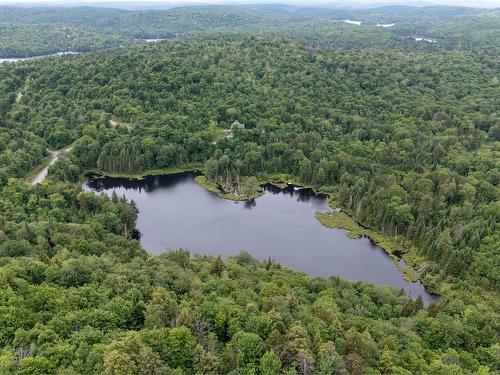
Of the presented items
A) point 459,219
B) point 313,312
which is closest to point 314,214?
point 459,219

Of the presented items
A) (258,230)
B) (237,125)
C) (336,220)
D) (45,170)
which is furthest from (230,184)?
(45,170)

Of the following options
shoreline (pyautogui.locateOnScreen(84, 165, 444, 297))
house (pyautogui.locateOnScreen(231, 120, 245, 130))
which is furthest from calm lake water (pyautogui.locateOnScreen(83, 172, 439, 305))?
house (pyautogui.locateOnScreen(231, 120, 245, 130))

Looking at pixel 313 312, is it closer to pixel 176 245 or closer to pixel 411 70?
pixel 176 245

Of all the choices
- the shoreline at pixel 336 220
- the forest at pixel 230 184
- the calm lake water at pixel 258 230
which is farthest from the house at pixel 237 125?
the calm lake water at pixel 258 230

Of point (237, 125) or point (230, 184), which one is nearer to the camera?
point (230, 184)

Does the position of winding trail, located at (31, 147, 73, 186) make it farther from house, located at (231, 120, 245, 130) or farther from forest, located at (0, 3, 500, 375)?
house, located at (231, 120, 245, 130)

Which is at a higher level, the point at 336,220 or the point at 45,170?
the point at 45,170

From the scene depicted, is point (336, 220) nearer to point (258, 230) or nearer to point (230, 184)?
point (258, 230)

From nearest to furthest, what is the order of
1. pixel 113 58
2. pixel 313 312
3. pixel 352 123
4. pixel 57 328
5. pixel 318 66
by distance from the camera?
pixel 57 328 → pixel 313 312 → pixel 352 123 → pixel 113 58 → pixel 318 66
